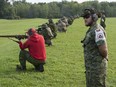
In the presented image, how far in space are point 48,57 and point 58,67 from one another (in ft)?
8.73

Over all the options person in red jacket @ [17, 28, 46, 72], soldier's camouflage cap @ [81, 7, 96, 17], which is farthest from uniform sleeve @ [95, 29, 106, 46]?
person in red jacket @ [17, 28, 46, 72]

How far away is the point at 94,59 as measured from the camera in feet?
26.1

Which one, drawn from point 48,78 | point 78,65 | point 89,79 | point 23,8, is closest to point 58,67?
point 78,65

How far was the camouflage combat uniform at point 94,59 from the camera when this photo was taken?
306 inches

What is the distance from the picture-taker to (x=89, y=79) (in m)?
8.12

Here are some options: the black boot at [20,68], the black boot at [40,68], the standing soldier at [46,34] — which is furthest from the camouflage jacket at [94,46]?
the standing soldier at [46,34]

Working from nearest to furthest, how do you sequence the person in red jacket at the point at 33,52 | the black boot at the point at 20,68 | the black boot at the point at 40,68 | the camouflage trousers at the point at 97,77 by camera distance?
the camouflage trousers at the point at 97,77 → the person in red jacket at the point at 33,52 → the black boot at the point at 40,68 → the black boot at the point at 20,68

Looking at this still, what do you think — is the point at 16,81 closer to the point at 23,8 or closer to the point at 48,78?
the point at 48,78

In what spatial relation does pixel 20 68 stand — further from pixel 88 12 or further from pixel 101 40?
pixel 101 40

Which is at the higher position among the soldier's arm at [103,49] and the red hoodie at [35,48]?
the soldier's arm at [103,49]

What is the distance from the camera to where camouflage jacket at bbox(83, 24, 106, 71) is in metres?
7.71

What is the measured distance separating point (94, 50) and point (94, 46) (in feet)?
0.30

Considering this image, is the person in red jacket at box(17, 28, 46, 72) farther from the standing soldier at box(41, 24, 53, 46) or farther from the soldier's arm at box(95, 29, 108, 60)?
the standing soldier at box(41, 24, 53, 46)

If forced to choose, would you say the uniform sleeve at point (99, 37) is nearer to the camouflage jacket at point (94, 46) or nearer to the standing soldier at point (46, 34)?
the camouflage jacket at point (94, 46)
